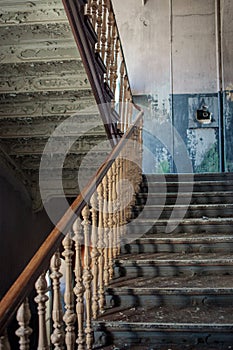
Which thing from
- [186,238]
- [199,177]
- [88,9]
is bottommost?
[186,238]

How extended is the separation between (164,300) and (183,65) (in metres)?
5.05

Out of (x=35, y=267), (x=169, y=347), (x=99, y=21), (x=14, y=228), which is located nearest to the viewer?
(x=35, y=267)

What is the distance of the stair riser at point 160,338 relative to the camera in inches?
88.1

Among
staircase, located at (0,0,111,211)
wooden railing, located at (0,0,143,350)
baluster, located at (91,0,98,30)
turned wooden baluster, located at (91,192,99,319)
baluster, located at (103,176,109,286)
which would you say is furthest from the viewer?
baluster, located at (91,0,98,30)

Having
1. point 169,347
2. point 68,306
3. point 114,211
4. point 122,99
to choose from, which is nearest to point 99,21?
point 122,99

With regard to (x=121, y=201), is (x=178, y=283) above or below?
below

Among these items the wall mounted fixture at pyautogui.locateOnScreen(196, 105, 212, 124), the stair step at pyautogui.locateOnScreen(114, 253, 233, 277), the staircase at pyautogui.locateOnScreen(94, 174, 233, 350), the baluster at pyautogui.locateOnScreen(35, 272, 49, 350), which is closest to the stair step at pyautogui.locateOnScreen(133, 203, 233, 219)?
the staircase at pyautogui.locateOnScreen(94, 174, 233, 350)

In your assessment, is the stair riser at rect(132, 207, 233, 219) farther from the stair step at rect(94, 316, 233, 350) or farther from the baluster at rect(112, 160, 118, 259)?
the stair step at rect(94, 316, 233, 350)

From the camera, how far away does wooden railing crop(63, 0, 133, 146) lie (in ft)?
9.83

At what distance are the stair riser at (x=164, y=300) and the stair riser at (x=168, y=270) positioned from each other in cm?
31

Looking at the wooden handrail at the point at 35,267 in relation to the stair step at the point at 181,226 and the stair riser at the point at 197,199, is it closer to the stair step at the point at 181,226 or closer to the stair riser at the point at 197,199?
the stair step at the point at 181,226

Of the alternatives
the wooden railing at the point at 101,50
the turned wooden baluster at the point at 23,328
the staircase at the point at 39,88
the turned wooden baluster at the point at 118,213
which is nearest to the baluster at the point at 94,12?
the wooden railing at the point at 101,50

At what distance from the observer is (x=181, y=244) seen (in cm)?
319

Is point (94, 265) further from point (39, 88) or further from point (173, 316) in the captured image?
point (39, 88)
